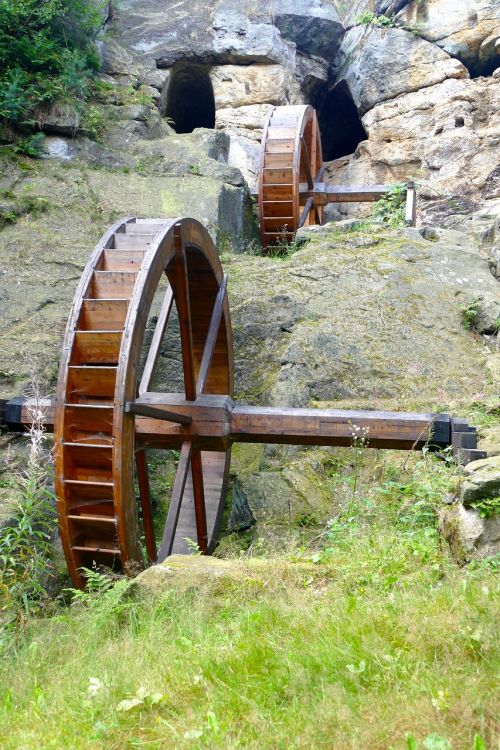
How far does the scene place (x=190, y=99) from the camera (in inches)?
666

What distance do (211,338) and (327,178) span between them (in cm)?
1148

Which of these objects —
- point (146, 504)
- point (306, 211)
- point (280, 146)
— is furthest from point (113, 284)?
point (306, 211)

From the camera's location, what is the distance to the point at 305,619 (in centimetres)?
248

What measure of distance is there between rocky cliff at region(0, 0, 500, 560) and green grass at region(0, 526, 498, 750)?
9.33ft

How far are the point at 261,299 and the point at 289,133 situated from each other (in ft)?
17.3

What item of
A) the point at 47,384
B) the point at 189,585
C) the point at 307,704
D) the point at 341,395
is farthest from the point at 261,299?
the point at 307,704

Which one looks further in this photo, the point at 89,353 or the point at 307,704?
the point at 89,353

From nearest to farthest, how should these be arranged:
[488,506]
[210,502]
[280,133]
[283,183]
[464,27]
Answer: [488,506]
[210,502]
[283,183]
[280,133]
[464,27]

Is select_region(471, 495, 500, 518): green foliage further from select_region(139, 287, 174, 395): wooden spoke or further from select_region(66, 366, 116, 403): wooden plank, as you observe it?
select_region(139, 287, 174, 395): wooden spoke

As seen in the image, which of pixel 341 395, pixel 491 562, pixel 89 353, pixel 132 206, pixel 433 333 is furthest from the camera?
pixel 132 206

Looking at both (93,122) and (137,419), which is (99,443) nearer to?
(137,419)

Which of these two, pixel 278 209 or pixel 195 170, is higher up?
pixel 195 170

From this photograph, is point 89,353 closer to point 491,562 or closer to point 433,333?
point 491,562

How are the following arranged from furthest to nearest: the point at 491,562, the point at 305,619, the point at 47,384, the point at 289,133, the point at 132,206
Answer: the point at 289,133
the point at 132,206
the point at 47,384
the point at 491,562
the point at 305,619
